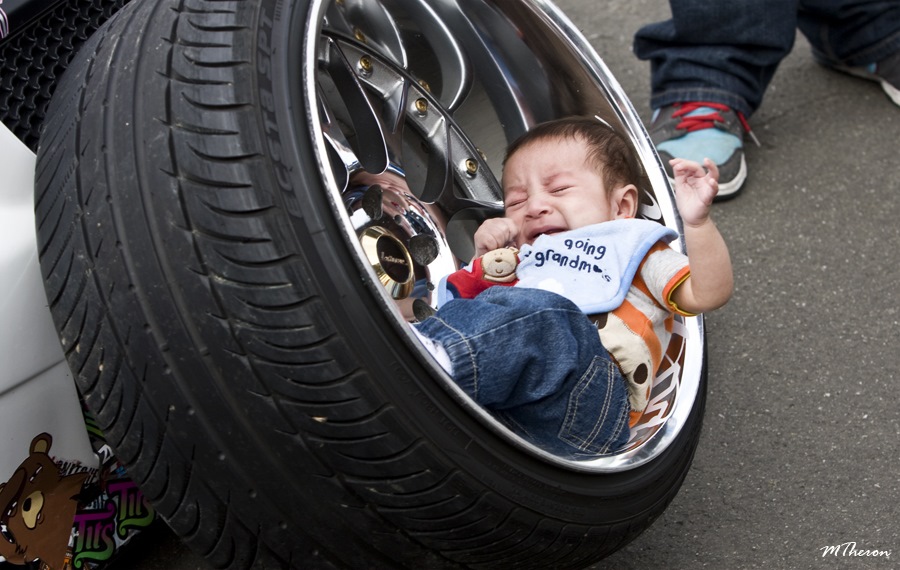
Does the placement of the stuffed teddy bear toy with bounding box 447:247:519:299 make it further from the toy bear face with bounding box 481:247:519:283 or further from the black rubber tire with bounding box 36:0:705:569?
the black rubber tire with bounding box 36:0:705:569

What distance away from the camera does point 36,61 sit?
6.62 ft

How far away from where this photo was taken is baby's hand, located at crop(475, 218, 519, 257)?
2.38m

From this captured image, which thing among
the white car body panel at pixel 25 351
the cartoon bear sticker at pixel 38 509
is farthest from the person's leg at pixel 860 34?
the cartoon bear sticker at pixel 38 509

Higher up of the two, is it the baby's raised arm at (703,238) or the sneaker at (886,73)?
the baby's raised arm at (703,238)

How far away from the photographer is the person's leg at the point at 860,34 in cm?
342

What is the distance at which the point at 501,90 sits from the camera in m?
2.71

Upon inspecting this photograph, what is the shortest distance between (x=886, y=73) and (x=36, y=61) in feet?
9.07

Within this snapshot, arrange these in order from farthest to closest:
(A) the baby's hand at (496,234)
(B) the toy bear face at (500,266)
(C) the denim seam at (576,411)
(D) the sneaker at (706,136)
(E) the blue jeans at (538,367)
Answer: (D) the sneaker at (706,136) < (A) the baby's hand at (496,234) < (B) the toy bear face at (500,266) < (C) the denim seam at (576,411) < (E) the blue jeans at (538,367)

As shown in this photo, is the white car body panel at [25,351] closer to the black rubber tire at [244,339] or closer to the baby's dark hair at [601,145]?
the black rubber tire at [244,339]

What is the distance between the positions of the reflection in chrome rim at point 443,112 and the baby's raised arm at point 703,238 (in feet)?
0.84

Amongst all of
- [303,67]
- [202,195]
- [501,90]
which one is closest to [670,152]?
[501,90]

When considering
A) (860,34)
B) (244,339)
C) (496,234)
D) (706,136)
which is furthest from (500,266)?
(860,34)

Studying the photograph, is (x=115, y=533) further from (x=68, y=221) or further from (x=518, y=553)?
(x=518, y=553)

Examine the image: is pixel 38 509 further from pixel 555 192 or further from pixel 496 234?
pixel 555 192
